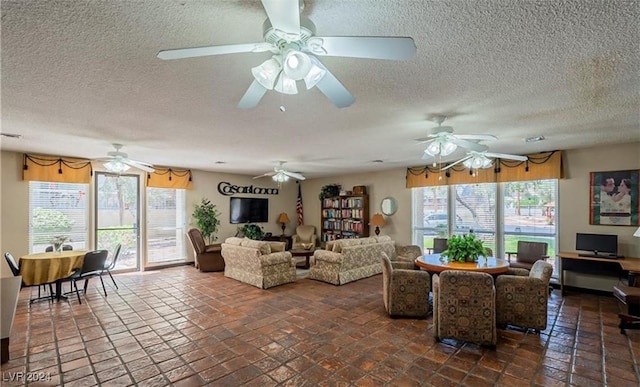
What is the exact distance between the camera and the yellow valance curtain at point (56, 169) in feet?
17.2

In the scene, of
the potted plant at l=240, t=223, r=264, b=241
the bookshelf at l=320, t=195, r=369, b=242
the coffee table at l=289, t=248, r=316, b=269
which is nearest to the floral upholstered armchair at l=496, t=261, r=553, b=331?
the coffee table at l=289, t=248, r=316, b=269

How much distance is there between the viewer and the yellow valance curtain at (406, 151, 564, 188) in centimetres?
511

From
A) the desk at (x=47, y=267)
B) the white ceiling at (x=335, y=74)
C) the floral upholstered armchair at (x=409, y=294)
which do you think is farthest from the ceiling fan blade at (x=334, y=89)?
the desk at (x=47, y=267)

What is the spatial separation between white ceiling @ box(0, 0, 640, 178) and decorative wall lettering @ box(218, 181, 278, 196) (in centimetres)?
374

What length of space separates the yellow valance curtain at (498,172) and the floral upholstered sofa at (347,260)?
74.4 inches

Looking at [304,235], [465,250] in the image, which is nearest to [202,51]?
[465,250]

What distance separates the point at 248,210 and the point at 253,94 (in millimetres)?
6936

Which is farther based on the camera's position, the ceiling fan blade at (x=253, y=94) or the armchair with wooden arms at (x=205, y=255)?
the armchair with wooden arms at (x=205, y=255)

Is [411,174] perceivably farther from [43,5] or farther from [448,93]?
[43,5]

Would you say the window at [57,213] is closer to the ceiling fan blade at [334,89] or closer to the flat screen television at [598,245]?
the ceiling fan blade at [334,89]

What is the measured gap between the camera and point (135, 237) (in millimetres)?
6629

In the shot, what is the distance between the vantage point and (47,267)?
4.17 metres

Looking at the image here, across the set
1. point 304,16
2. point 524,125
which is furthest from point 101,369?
point 524,125

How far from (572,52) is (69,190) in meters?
7.61
